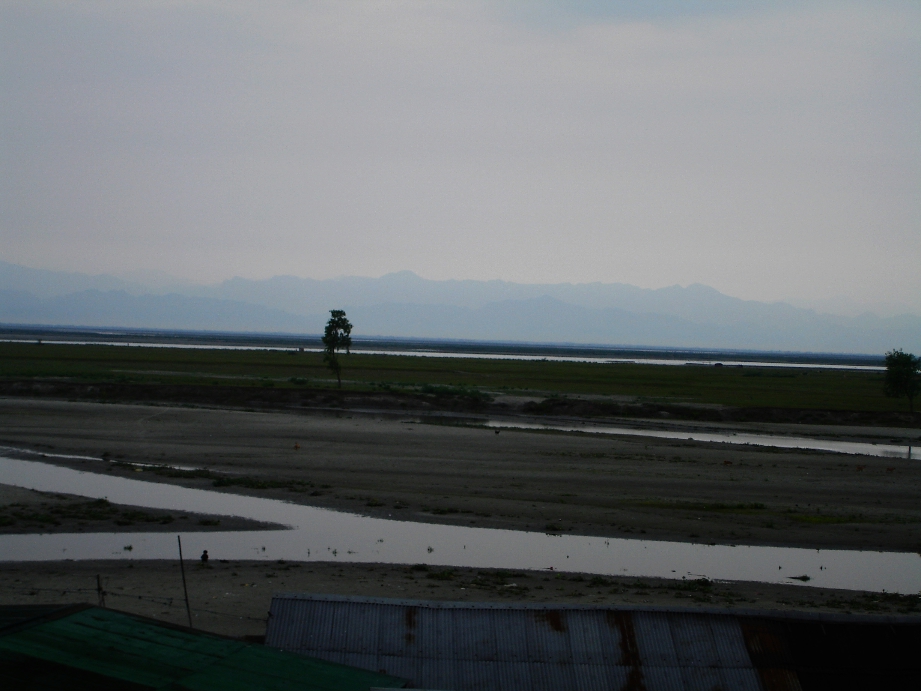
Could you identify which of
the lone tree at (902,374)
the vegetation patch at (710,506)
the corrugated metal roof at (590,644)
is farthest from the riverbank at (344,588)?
the lone tree at (902,374)

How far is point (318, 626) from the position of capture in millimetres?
11320

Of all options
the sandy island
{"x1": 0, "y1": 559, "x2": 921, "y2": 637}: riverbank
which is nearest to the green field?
the sandy island

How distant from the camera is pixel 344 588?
16516mm

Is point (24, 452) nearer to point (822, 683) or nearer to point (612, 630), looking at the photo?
point (612, 630)

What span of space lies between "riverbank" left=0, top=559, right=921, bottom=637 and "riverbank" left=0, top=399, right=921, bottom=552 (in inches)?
195

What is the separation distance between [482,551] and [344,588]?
5114 mm

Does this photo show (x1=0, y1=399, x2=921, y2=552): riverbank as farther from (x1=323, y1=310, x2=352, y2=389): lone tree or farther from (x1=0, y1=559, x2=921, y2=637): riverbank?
(x1=323, y1=310, x2=352, y2=389): lone tree

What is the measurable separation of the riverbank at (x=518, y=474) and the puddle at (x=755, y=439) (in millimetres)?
2660

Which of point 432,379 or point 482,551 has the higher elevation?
point 432,379

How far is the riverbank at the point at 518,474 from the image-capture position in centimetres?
2392

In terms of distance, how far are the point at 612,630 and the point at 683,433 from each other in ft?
122

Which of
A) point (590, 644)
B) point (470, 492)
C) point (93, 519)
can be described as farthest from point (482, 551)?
point (93, 519)

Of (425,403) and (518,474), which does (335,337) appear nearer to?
(425,403)

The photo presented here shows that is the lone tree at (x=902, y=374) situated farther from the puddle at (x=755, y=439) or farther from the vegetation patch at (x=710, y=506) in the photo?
the vegetation patch at (x=710, y=506)
